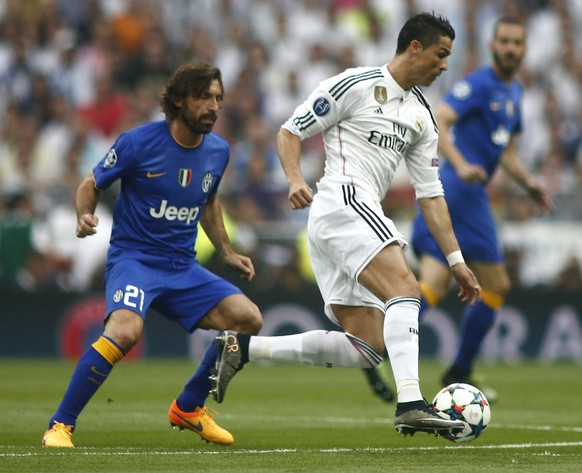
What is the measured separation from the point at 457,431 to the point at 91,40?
48.8ft

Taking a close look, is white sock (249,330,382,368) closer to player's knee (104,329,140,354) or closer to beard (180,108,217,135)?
player's knee (104,329,140,354)

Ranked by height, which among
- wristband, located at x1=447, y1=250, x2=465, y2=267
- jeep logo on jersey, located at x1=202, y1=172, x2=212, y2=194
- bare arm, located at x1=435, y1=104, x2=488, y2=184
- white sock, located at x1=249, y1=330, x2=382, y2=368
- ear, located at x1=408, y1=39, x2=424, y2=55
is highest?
ear, located at x1=408, y1=39, x2=424, y2=55

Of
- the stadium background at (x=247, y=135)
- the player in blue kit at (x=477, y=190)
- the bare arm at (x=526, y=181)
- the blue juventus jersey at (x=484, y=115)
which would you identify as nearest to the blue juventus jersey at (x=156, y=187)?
the player in blue kit at (x=477, y=190)

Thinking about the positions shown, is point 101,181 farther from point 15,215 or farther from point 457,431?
point 15,215

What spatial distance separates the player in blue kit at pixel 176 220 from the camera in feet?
25.8

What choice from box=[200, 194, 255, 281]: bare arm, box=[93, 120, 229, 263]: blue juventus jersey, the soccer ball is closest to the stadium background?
box=[200, 194, 255, 281]: bare arm

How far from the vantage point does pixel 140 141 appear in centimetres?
796

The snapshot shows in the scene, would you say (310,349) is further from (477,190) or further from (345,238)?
(477,190)

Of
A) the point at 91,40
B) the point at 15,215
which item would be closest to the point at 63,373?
the point at 15,215

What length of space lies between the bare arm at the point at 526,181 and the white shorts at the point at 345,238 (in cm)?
392

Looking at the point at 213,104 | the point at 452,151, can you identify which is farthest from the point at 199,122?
the point at 452,151

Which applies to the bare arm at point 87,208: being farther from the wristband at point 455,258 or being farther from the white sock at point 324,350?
the wristband at point 455,258

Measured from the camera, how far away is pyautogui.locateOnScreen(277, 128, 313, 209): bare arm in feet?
23.6

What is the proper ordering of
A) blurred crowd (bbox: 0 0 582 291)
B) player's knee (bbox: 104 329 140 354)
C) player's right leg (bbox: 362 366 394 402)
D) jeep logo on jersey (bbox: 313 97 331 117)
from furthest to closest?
blurred crowd (bbox: 0 0 582 291) < player's right leg (bbox: 362 366 394 402) < jeep logo on jersey (bbox: 313 97 331 117) < player's knee (bbox: 104 329 140 354)
